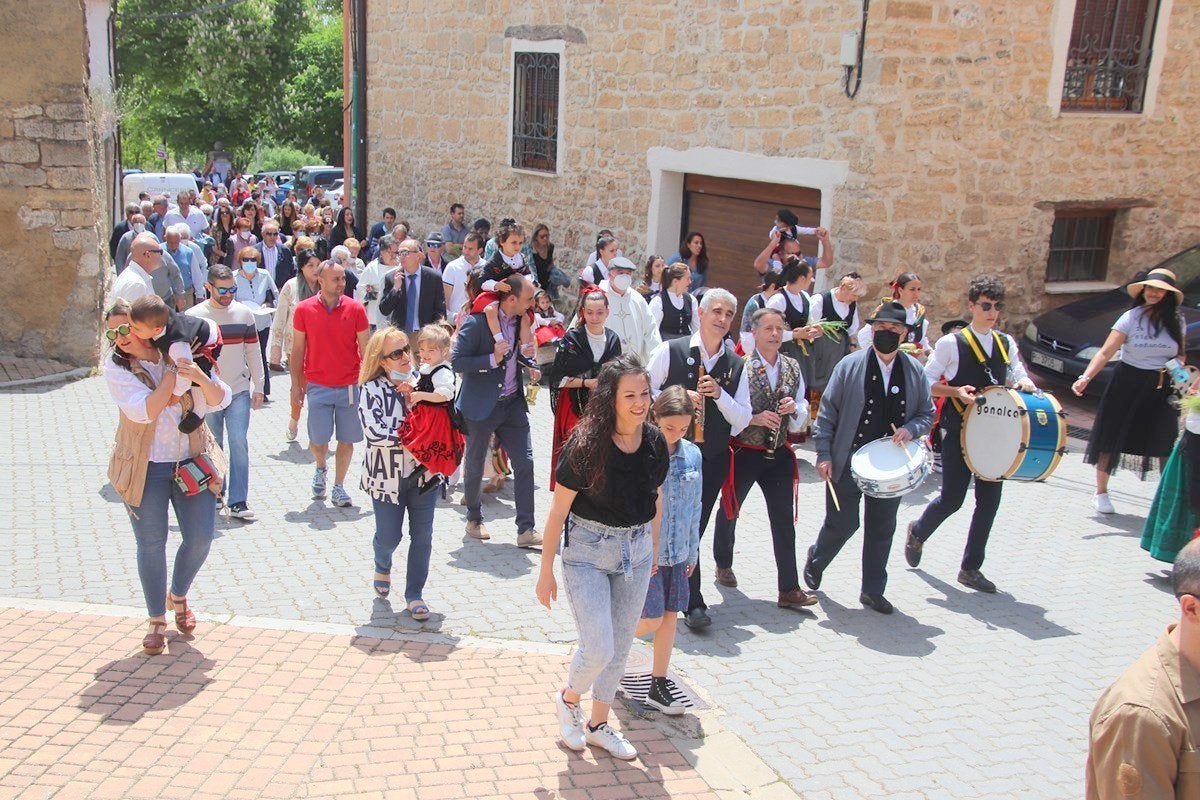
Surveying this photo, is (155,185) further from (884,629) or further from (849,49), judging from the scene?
(884,629)

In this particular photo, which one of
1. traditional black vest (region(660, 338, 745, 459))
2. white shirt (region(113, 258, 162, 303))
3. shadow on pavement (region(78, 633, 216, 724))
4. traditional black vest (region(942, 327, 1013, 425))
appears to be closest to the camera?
shadow on pavement (region(78, 633, 216, 724))

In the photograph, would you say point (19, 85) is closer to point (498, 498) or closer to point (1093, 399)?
point (498, 498)

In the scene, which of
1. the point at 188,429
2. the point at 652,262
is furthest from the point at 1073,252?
the point at 188,429

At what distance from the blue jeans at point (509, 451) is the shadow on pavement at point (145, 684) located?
2.40 m

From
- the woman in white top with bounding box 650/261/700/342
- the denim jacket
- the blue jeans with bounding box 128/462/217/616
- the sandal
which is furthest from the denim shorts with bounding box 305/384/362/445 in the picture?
the denim jacket

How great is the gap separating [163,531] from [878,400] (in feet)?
12.7

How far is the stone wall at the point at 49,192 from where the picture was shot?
11859 mm

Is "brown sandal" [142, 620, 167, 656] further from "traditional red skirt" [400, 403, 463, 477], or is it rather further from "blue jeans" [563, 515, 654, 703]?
"blue jeans" [563, 515, 654, 703]

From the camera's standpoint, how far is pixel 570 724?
5.03m

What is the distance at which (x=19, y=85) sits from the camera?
1188cm

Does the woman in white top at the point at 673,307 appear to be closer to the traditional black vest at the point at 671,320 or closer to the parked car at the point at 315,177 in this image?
the traditional black vest at the point at 671,320

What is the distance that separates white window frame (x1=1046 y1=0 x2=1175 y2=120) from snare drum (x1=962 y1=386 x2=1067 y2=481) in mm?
6460

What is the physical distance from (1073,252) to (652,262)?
5538 mm

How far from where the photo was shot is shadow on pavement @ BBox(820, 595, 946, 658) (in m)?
6.33
